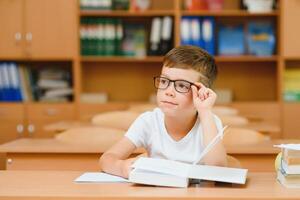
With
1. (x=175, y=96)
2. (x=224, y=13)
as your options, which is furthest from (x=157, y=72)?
(x=175, y=96)

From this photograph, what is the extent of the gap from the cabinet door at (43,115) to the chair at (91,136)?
6.66 ft

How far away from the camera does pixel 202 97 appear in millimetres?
1821

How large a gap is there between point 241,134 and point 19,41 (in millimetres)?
2870

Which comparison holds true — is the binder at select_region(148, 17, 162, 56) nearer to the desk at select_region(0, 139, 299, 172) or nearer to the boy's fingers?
the desk at select_region(0, 139, 299, 172)

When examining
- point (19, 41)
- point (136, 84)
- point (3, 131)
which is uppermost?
point (19, 41)

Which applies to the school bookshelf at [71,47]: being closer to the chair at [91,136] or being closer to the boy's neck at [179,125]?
the chair at [91,136]

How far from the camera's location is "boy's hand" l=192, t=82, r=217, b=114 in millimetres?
1810

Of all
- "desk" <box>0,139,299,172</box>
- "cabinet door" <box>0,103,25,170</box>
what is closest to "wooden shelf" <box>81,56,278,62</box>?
"cabinet door" <box>0,103,25,170</box>

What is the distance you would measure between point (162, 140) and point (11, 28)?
3626 millimetres

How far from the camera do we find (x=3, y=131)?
17.3 ft

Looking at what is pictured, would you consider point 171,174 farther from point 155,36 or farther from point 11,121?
point 11,121

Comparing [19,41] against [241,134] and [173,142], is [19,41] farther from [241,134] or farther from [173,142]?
[173,142]

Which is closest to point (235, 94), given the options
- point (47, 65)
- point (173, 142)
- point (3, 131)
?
point (47, 65)

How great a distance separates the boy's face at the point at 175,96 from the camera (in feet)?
5.88
